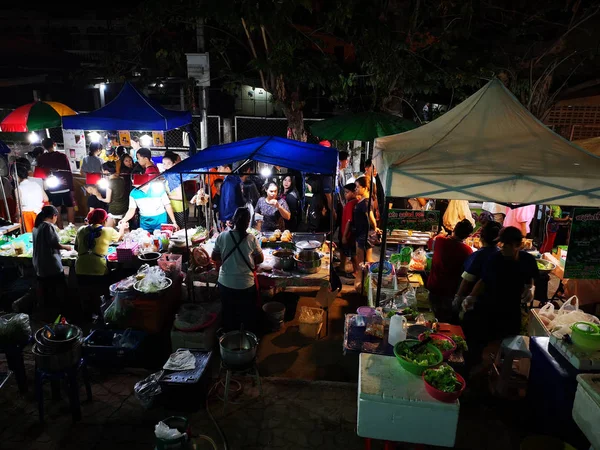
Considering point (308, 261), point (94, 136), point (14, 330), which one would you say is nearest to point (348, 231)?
point (308, 261)

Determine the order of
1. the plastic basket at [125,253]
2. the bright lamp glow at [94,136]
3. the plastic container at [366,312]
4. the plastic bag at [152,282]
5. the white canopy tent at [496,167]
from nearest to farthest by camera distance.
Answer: the white canopy tent at [496,167], the plastic container at [366,312], the plastic bag at [152,282], the plastic basket at [125,253], the bright lamp glow at [94,136]

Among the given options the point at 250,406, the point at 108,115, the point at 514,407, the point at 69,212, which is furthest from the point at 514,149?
the point at 69,212

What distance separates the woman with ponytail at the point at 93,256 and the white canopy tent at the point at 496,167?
4209 mm

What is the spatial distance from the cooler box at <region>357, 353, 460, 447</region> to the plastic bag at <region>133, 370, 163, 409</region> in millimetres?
2433

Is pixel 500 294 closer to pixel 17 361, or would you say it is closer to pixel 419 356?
pixel 419 356

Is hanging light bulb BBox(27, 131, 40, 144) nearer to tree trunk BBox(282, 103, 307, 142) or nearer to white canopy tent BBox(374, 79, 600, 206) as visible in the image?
tree trunk BBox(282, 103, 307, 142)

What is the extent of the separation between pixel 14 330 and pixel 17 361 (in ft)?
1.44

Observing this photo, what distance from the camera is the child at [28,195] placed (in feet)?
26.8

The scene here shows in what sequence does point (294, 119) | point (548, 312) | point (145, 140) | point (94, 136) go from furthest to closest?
1. point (94, 136)
2. point (145, 140)
3. point (294, 119)
4. point (548, 312)

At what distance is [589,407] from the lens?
130 inches

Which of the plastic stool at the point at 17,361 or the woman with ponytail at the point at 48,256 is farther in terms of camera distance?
the woman with ponytail at the point at 48,256

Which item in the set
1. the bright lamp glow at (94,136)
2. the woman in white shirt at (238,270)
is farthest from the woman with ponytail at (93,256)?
the bright lamp glow at (94,136)

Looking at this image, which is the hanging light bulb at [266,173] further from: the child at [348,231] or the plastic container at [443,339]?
the plastic container at [443,339]

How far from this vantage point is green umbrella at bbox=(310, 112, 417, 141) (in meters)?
8.58
